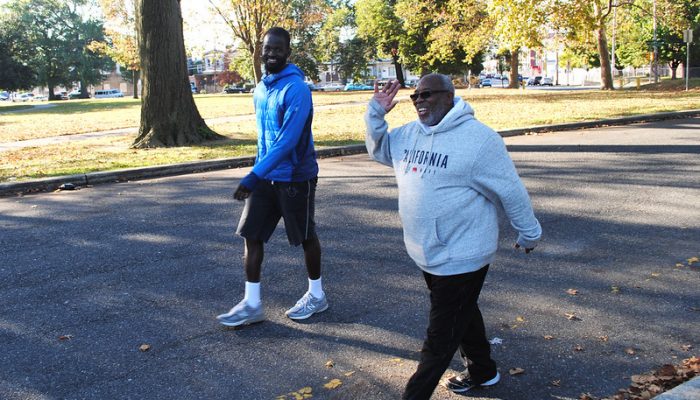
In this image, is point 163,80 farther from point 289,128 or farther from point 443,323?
point 443,323

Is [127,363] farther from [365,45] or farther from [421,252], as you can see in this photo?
[365,45]

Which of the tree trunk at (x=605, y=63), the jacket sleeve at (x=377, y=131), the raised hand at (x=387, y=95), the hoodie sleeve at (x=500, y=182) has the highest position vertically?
the tree trunk at (x=605, y=63)

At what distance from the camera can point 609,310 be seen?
466 centimetres

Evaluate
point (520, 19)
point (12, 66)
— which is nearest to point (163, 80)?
point (520, 19)

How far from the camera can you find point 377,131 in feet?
11.0

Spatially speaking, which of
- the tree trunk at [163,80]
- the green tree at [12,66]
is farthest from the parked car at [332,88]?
the tree trunk at [163,80]

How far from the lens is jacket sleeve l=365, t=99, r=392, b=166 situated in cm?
336

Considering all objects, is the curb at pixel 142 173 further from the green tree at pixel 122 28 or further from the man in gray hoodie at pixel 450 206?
the green tree at pixel 122 28

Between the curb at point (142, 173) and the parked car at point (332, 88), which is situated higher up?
the parked car at point (332, 88)

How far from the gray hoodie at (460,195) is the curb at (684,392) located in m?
1.02

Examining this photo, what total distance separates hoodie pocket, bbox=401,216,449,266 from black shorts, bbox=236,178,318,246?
4.56 ft

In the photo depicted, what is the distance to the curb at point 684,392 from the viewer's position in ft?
10.4

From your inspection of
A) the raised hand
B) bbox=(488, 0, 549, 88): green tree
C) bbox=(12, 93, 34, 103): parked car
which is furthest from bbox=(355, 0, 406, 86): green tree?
the raised hand

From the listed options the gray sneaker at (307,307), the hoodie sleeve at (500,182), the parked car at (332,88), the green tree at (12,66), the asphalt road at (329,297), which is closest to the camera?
the hoodie sleeve at (500,182)
